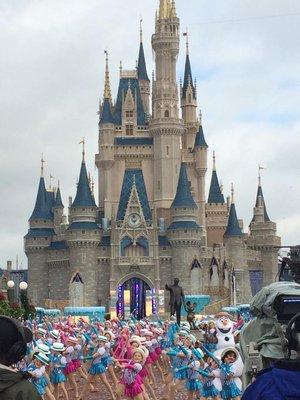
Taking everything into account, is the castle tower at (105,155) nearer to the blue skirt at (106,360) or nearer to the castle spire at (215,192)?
the castle spire at (215,192)

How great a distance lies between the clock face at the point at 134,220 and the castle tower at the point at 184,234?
108 inches

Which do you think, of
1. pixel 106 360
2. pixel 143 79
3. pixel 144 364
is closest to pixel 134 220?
pixel 143 79

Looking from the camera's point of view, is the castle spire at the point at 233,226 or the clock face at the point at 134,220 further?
the castle spire at the point at 233,226

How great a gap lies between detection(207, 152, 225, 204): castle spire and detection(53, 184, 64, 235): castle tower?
1439 cm

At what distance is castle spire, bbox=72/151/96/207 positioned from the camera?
7744 cm

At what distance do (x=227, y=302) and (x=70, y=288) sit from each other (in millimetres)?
12383

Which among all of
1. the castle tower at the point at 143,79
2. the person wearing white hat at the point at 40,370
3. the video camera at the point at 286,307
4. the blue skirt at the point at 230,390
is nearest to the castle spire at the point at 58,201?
the castle tower at the point at 143,79

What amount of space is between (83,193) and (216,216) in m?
15.2

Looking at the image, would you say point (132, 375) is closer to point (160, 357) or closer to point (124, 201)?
point (160, 357)

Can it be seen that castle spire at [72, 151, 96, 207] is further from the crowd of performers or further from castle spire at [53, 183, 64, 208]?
the crowd of performers

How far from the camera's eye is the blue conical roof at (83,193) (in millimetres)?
77438

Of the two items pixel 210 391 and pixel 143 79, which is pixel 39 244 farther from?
pixel 210 391

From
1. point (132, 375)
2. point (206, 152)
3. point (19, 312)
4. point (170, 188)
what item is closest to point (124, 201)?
point (170, 188)

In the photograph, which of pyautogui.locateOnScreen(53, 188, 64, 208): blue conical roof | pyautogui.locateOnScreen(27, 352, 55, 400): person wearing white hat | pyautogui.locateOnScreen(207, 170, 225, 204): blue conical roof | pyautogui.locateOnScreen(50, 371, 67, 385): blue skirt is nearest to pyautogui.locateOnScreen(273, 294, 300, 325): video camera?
pyautogui.locateOnScreen(27, 352, 55, 400): person wearing white hat
